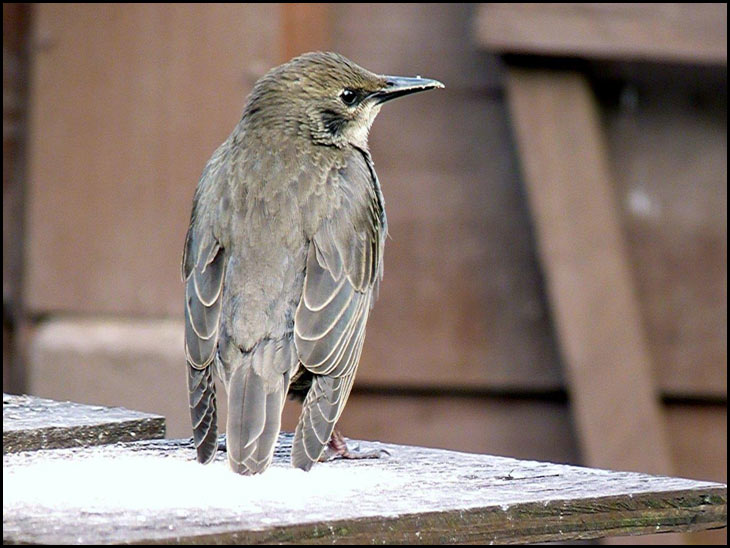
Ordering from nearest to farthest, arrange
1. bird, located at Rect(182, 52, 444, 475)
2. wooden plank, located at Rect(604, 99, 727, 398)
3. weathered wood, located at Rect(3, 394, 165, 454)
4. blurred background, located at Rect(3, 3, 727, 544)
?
1. weathered wood, located at Rect(3, 394, 165, 454)
2. bird, located at Rect(182, 52, 444, 475)
3. blurred background, located at Rect(3, 3, 727, 544)
4. wooden plank, located at Rect(604, 99, 727, 398)

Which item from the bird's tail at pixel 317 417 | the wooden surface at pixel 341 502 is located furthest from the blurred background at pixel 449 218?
the wooden surface at pixel 341 502

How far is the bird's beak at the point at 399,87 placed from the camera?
3986 millimetres

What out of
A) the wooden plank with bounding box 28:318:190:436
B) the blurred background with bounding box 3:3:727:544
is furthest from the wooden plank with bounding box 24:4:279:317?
the wooden plank with bounding box 28:318:190:436

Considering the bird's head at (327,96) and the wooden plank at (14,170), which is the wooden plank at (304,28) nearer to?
the wooden plank at (14,170)

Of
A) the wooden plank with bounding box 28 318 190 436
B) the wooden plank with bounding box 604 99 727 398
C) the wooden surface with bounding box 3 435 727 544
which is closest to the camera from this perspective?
the wooden surface with bounding box 3 435 727 544

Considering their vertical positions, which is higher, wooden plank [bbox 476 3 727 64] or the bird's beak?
wooden plank [bbox 476 3 727 64]

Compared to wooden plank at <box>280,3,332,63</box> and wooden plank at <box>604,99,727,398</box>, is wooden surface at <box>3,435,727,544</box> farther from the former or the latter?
wooden plank at <box>280,3,332,63</box>

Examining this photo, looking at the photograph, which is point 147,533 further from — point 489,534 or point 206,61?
point 206,61

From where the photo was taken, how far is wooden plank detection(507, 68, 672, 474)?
188 inches

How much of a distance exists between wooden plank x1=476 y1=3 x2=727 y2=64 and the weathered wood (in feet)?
6.33

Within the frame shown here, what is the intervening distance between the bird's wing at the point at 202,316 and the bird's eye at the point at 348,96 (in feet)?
1.51

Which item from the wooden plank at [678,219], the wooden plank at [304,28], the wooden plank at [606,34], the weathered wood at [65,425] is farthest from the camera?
the wooden plank at [304,28]

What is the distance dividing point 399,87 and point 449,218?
1.17 m

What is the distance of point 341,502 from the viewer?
2.56m
